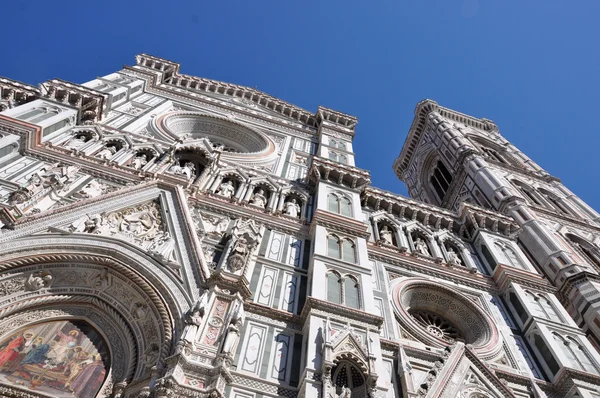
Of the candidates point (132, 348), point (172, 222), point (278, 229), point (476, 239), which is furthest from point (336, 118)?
point (132, 348)

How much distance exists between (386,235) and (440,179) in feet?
55.1

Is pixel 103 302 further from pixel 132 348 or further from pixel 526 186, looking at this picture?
pixel 526 186

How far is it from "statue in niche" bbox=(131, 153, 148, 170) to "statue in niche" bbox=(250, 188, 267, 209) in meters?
2.99

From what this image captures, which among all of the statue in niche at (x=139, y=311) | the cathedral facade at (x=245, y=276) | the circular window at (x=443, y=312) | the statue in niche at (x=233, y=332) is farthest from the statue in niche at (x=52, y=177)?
the circular window at (x=443, y=312)

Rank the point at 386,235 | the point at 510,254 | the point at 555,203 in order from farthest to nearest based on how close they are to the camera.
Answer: the point at 555,203 < the point at 510,254 < the point at 386,235

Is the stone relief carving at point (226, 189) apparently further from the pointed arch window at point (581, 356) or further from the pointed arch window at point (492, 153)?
the pointed arch window at point (492, 153)

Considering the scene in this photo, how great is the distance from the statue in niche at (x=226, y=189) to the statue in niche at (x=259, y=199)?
0.60 metres

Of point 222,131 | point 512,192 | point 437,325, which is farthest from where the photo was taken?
point 512,192

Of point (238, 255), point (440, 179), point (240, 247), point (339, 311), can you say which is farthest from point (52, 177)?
point (440, 179)

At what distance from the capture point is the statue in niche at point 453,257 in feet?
42.0

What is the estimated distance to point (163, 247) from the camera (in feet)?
29.9

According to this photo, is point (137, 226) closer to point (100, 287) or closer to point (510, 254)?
point (100, 287)

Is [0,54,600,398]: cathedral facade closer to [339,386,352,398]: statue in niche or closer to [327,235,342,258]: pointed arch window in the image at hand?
[327,235,342,258]: pointed arch window

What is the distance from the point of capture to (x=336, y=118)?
21.4 metres
